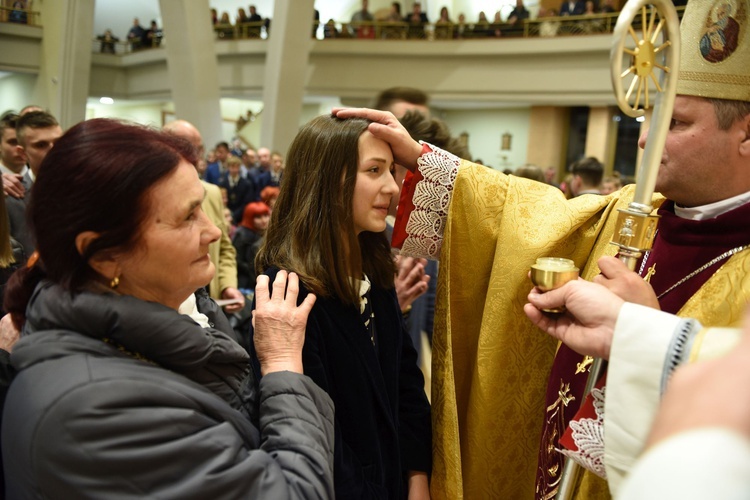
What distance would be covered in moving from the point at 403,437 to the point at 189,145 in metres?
1.03

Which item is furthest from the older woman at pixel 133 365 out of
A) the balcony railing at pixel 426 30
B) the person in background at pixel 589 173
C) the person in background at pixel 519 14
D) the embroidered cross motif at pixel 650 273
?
the person in background at pixel 519 14

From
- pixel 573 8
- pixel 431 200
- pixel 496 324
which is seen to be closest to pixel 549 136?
pixel 573 8

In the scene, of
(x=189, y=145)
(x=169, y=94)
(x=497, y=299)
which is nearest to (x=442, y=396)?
(x=497, y=299)

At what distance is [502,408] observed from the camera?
68.6 inches

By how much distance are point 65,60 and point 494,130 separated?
10955 millimetres

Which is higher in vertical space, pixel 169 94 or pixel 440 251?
pixel 169 94

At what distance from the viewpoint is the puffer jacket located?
0.93 metres

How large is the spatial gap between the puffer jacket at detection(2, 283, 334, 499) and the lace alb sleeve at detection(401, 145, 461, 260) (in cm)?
76

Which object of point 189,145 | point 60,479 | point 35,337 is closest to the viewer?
point 60,479

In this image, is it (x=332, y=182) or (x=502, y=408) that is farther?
(x=502, y=408)

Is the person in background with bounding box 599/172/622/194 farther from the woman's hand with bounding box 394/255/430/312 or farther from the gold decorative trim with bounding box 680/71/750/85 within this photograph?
the gold decorative trim with bounding box 680/71/750/85

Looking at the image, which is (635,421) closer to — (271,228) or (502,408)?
(502,408)

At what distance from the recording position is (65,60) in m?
8.22

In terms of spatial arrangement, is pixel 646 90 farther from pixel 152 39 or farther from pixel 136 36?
pixel 136 36
